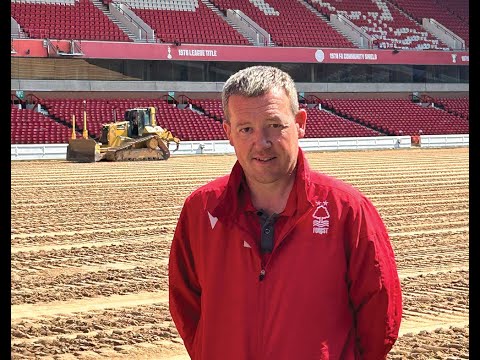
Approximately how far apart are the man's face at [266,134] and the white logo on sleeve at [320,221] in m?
0.19

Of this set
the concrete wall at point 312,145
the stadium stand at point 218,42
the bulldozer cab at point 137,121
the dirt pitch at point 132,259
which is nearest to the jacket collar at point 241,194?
the dirt pitch at point 132,259

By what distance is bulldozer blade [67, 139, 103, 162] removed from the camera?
1121 inches

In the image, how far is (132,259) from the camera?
11.0 m

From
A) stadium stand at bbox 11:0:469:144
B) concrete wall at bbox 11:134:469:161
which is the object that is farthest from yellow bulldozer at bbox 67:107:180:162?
stadium stand at bbox 11:0:469:144

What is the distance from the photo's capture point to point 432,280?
9555 mm

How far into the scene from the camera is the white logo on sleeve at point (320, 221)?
3.01 metres

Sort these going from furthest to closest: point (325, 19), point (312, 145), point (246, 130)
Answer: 1. point (325, 19)
2. point (312, 145)
3. point (246, 130)

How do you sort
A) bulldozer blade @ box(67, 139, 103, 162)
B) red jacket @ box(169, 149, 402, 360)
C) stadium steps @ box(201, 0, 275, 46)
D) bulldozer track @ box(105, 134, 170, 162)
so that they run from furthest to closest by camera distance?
stadium steps @ box(201, 0, 275, 46)
bulldozer track @ box(105, 134, 170, 162)
bulldozer blade @ box(67, 139, 103, 162)
red jacket @ box(169, 149, 402, 360)

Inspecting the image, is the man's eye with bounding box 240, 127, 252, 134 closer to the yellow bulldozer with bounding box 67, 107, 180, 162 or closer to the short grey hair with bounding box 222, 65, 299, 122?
the short grey hair with bounding box 222, 65, 299, 122

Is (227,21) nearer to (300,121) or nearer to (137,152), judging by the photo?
(137,152)

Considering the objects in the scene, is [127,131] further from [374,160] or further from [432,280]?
[432,280]

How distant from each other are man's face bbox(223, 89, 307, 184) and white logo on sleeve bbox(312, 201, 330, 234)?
0.19m

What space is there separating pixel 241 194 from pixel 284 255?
317 mm

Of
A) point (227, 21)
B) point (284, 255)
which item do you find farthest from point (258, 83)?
point (227, 21)
